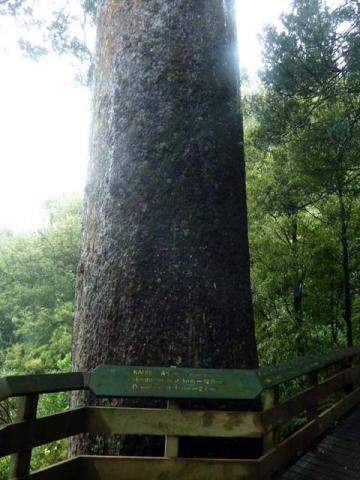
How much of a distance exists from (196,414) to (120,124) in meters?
2.24

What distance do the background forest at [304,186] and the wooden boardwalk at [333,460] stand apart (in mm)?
2755

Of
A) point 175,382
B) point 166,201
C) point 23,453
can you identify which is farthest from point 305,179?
point 23,453

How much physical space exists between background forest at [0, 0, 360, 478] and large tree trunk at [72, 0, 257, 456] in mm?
847

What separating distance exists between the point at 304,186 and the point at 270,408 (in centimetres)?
401

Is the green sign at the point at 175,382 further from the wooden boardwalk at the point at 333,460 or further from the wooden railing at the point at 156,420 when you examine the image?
the wooden boardwalk at the point at 333,460

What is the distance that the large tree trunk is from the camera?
2809 millimetres

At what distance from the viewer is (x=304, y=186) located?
20.1 feet

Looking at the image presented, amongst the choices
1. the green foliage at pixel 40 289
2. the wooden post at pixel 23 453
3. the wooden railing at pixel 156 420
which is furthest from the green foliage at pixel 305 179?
the green foliage at pixel 40 289

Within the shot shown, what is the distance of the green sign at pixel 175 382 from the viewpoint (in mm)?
2418

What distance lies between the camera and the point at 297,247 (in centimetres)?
770

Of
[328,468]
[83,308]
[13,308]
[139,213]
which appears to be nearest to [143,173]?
[139,213]

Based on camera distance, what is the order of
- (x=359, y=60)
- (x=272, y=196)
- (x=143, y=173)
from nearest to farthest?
(x=143, y=173) → (x=359, y=60) → (x=272, y=196)

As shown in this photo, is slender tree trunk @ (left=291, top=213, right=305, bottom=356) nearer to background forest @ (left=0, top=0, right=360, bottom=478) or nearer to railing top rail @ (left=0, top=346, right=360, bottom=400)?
background forest @ (left=0, top=0, right=360, bottom=478)

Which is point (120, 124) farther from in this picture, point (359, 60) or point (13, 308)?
point (13, 308)
